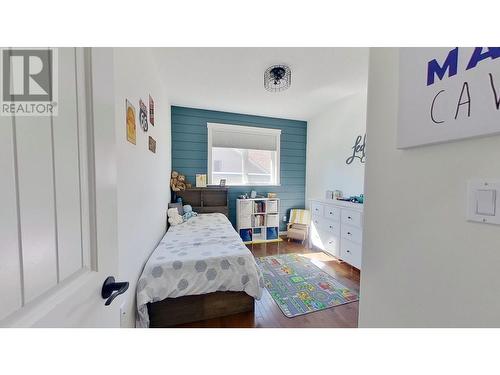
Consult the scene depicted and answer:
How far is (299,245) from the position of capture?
12.0 ft

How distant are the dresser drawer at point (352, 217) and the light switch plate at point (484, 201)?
2038 millimetres

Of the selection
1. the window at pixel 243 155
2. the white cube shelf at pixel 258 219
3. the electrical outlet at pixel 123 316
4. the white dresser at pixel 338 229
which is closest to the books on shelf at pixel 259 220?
the white cube shelf at pixel 258 219

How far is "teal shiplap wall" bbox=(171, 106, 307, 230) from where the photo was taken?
358 cm

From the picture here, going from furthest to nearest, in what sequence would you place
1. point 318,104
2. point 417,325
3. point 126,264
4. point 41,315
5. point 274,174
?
point 274,174 → point 318,104 → point 126,264 → point 417,325 → point 41,315

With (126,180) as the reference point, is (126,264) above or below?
below

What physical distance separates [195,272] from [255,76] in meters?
2.35

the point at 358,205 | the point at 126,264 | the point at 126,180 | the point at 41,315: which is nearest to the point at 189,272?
the point at 126,264

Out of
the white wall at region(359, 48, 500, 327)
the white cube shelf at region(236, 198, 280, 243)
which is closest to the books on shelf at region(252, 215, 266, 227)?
the white cube shelf at region(236, 198, 280, 243)

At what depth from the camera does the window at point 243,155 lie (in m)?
3.74

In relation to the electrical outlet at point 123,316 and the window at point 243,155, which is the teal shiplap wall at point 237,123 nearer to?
the window at point 243,155
